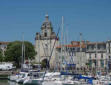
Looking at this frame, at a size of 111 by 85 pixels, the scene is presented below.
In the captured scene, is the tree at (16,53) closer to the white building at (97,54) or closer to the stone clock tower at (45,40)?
the stone clock tower at (45,40)

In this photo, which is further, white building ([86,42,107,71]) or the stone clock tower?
the stone clock tower

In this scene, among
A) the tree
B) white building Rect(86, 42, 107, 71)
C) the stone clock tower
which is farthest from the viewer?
the stone clock tower

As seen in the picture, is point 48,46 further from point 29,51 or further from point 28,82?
point 28,82

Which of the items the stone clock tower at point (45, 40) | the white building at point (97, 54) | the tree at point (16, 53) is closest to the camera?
the tree at point (16, 53)

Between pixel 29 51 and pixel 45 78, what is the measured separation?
1795 inches

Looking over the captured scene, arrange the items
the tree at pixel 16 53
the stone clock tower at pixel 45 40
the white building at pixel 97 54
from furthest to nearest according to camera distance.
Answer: the stone clock tower at pixel 45 40
the white building at pixel 97 54
the tree at pixel 16 53

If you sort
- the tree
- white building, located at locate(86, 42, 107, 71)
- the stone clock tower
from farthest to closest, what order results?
the stone clock tower
white building, located at locate(86, 42, 107, 71)
the tree

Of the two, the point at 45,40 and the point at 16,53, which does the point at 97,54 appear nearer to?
the point at 45,40

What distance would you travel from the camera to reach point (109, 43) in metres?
94.2

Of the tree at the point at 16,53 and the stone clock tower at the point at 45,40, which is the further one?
the stone clock tower at the point at 45,40

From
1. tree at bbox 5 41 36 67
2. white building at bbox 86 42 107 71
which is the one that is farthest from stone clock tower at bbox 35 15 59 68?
white building at bbox 86 42 107 71

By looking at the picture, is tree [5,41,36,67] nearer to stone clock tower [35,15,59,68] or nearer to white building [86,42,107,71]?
stone clock tower [35,15,59,68]

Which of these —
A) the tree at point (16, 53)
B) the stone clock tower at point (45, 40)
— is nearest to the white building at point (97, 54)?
the stone clock tower at point (45, 40)

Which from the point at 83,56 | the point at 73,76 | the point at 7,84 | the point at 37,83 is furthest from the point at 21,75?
the point at 83,56
